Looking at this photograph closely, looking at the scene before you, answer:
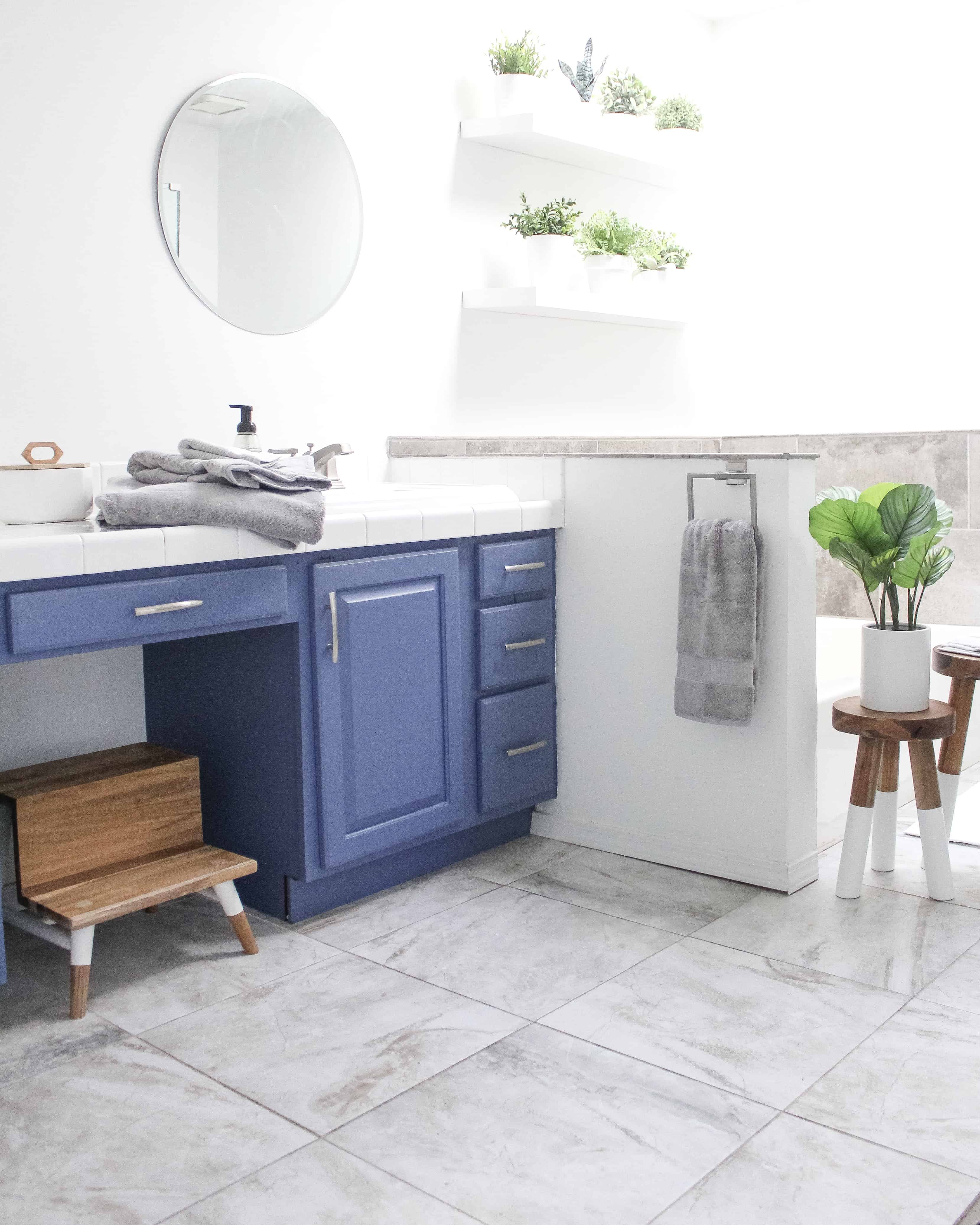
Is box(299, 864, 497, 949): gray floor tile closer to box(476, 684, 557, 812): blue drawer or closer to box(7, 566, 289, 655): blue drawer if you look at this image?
box(476, 684, 557, 812): blue drawer

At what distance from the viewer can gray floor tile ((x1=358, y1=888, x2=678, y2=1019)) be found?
2.17 meters

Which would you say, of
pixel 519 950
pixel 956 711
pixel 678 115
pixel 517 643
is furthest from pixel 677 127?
pixel 519 950

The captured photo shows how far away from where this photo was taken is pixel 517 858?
114 inches

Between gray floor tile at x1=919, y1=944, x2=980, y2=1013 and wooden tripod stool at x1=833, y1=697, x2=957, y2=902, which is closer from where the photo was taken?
gray floor tile at x1=919, y1=944, x2=980, y2=1013

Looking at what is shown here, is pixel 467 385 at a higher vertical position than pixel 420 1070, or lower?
higher

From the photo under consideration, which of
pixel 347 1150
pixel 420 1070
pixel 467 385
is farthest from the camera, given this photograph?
pixel 467 385

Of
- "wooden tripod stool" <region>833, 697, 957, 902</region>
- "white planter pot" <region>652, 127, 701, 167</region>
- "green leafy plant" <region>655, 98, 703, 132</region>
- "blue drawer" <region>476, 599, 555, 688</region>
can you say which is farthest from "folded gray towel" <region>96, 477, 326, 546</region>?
"green leafy plant" <region>655, 98, 703, 132</region>

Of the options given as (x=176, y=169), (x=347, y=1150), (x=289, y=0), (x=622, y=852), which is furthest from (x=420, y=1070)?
(x=289, y=0)

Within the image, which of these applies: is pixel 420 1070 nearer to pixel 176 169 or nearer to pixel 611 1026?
pixel 611 1026

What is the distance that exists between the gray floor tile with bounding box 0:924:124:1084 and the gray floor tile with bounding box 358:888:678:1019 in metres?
0.54

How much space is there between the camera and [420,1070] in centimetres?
188

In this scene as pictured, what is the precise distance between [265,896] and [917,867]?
1479mm

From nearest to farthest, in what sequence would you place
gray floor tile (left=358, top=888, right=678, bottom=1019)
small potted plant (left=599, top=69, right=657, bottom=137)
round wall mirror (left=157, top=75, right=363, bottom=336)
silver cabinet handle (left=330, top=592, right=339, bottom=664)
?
gray floor tile (left=358, top=888, right=678, bottom=1019)
silver cabinet handle (left=330, top=592, right=339, bottom=664)
round wall mirror (left=157, top=75, right=363, bottom=336)
small potted plant (left=599, top=69, right=657, bottom=137)

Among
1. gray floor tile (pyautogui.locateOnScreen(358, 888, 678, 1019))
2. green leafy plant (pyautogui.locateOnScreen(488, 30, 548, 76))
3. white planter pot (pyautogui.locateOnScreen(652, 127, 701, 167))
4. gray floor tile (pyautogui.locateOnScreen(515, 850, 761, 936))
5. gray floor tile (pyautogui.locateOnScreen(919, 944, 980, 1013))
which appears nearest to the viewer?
gray floor tile (pyautogui.locateOnScreen(919, 944, 980, 1013))
